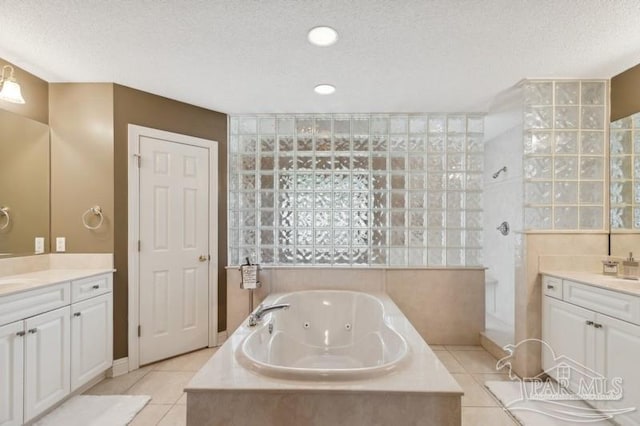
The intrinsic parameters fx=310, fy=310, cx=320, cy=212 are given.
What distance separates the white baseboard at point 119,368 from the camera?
2416 millimetres

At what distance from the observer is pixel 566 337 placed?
2.13 meters

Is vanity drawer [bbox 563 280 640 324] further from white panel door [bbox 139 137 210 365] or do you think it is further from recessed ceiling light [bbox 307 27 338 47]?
white panel door [bbox 139 137 210 365]

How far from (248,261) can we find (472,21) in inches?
97.3

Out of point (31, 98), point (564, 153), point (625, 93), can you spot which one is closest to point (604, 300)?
point (564, 153)

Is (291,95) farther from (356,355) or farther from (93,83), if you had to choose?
(356,355)

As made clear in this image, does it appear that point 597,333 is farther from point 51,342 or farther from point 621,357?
point 51,342

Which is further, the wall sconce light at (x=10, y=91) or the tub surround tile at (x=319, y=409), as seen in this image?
the wall sconce light at (x=10, y=91)

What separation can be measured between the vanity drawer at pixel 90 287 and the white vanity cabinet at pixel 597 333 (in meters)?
3.32

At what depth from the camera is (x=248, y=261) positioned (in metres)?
2.95

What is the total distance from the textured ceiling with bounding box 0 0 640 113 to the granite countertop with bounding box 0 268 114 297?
1.47m

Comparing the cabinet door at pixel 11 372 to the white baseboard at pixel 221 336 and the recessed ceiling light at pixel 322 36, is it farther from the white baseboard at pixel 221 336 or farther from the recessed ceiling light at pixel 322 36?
the recessed ceiling light at pixel 322 36

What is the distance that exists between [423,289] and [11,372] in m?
2.98

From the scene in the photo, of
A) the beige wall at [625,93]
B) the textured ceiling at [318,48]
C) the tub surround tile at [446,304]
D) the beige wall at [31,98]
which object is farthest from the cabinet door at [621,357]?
the beige wall at [31,98]

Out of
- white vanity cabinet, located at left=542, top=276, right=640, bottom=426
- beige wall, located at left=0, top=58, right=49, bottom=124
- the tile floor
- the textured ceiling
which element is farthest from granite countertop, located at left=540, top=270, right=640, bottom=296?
beige wall, located at left=0, top=58, right=49, bottom=124
